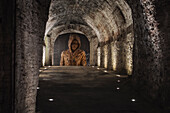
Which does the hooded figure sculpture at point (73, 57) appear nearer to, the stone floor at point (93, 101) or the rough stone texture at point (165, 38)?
the stone floor at point (93, 101)

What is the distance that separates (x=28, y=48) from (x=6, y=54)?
0.58 metres

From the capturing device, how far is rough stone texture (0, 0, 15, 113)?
2.95m

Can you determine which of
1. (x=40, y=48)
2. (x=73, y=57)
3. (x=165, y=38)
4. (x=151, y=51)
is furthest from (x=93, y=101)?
(x=73, y=57)

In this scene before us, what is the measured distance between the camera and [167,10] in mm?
3859

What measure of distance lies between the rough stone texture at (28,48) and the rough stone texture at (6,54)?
0.13 meters

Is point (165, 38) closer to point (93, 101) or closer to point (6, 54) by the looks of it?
point (93, 101)

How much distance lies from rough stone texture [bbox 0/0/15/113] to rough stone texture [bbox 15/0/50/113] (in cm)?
13

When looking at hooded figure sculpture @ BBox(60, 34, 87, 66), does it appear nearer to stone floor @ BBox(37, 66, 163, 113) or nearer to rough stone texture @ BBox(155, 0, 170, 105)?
stone floor @ BBox(37, 66, 163, 113)

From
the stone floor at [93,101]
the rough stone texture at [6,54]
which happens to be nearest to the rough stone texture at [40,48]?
the rough stone texture at [6,54]

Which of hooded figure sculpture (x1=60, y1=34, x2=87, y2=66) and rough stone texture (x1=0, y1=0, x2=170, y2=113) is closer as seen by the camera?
rough stone texture (x1=0, y1=0, x2=170, y2=113)

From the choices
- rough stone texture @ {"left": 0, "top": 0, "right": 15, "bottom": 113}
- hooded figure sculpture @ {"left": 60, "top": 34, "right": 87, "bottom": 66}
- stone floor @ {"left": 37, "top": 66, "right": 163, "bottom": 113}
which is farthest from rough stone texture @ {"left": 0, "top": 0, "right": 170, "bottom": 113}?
hooded figure sculpture @ {"left": 60, "top": 34, "right": 87, "bottom": 66}

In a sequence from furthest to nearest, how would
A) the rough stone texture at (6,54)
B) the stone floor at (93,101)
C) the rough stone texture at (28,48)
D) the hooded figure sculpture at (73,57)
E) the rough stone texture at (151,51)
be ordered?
1. the hooded figure sculpture at (73,57)
2. the rough stone texture at (151,51)
3. the stone floor at (93,101)
4. the rough stone texture at (28,48)
5. the rough stone texture at (6,54)

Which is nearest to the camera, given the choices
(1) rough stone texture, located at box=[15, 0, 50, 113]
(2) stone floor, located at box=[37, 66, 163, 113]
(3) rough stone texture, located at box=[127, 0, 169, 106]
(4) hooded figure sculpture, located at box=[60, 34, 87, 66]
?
(1) rough stone texture, located at box=[15, 0, 50, 113]

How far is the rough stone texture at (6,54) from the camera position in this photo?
9.67 feet
